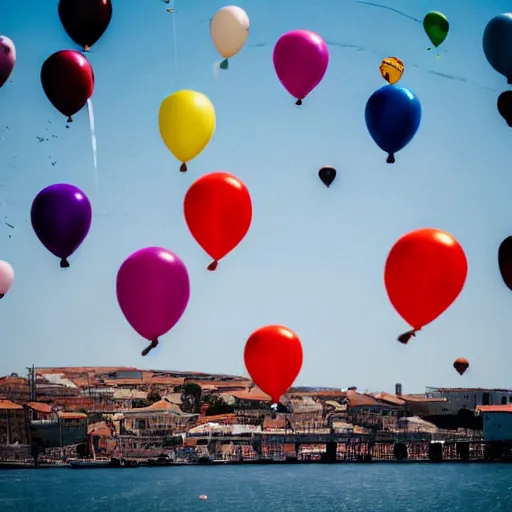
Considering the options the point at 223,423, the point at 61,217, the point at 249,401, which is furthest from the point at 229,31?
the point at 249,401

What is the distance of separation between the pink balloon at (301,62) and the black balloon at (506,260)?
286 centimetres

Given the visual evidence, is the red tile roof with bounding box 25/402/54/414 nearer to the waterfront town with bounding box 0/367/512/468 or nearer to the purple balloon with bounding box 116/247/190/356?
the waterfront town with bounding box 0/367/512/468

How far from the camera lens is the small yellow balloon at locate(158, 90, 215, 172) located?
1346 centimetres

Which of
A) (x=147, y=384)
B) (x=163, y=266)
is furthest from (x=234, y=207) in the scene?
(x=147, y=384)

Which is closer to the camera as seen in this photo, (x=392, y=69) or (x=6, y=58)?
(x=6, y=58)

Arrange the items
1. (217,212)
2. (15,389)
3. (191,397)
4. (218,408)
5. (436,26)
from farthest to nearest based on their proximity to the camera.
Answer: (191,397), (218,408), (15,389), (436,26), (217,212)

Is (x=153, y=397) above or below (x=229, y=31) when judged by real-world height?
below

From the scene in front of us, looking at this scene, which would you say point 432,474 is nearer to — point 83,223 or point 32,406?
point 32,406

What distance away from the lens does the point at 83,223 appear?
45.3 feet

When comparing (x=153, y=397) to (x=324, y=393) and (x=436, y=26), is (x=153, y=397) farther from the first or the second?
(x=436, y=26)

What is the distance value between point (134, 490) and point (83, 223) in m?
33.0

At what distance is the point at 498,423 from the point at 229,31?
2224 inches

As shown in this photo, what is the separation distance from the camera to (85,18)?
13945 mm

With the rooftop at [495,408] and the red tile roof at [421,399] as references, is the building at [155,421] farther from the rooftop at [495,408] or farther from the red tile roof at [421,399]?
the rooftop at [495,408]
